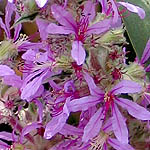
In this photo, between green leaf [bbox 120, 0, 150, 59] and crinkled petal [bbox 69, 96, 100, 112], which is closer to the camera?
crinkled petal [bbox 69, 96, 100, 112]

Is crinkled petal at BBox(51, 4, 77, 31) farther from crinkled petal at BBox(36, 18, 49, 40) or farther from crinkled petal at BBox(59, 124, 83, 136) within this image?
crinkled petal at BBox(59, 124, 83, 136)

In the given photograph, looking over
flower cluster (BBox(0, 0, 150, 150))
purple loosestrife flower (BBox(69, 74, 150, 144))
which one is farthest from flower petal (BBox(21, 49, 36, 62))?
purple loosestrife flower (BBox(69, 74, 150, 144))

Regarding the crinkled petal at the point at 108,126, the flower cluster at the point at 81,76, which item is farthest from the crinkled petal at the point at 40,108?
the crinkled petal at the point at 108,126

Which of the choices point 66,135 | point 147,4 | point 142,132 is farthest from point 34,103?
point 147,4

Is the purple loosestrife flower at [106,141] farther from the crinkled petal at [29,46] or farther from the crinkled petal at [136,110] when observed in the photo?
the crinkled petal at [29,46]

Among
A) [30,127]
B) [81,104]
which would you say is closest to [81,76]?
[81,104]

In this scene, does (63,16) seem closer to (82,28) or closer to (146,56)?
(82,28)
